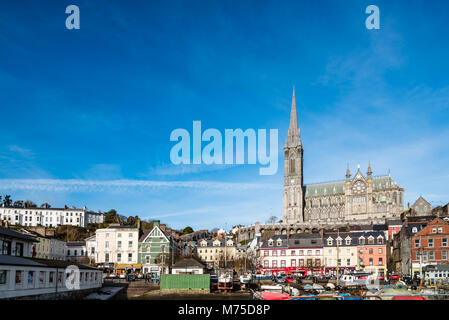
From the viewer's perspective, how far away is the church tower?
581 ft

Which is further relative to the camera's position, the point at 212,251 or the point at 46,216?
the point at 46,216

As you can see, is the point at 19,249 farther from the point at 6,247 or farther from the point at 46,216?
the point at 46,216

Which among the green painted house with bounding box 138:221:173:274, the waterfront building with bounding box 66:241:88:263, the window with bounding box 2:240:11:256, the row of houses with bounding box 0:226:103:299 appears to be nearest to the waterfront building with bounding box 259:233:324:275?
the green painted house with bounding box 138:221:173:274

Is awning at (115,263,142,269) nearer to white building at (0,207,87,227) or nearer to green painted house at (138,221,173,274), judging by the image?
green painted house at (138,221,173,274)

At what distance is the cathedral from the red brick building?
7709 cm

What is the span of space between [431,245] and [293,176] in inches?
4845

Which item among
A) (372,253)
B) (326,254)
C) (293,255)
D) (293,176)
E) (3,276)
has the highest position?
(293,176)

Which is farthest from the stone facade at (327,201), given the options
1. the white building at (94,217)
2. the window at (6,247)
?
the window at (6,247)

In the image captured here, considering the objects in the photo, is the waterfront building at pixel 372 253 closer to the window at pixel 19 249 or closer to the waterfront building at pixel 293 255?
the waterfront building at pixel 293 255

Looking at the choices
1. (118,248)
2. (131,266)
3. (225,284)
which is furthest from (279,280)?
(118,248)

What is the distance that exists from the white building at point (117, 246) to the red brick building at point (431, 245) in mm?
49519

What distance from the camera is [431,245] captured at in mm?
64438
